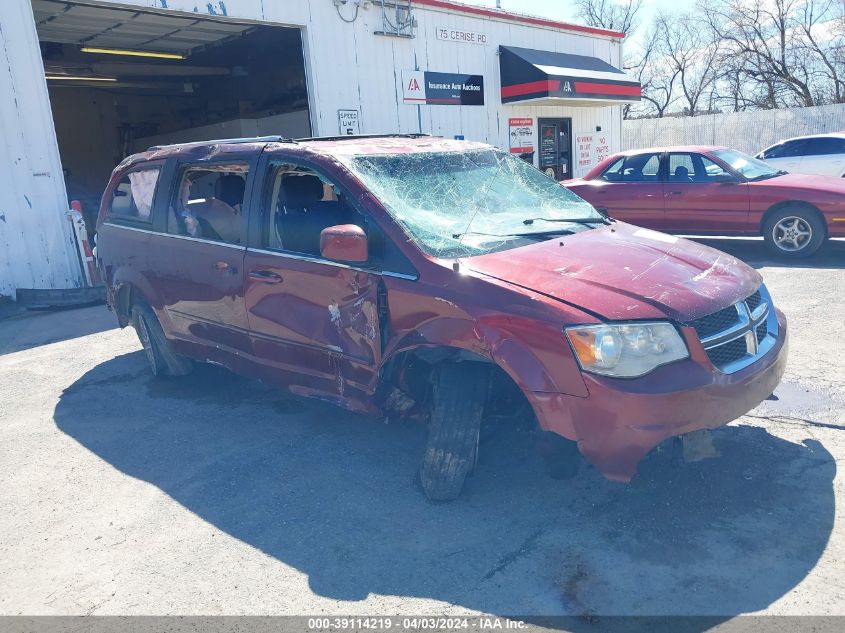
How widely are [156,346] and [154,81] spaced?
1517cm

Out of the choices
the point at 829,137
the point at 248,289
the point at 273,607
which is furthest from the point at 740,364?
the point at 829,137

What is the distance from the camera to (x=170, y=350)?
5.36 metres

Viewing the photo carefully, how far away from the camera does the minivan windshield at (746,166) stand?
9305mm

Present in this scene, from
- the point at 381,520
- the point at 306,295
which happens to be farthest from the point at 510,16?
the point at 381,520

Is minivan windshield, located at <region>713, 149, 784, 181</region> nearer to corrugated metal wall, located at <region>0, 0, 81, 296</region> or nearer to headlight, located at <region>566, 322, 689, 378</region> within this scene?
headlight, located at <region>566, 322, 689, 378</region>

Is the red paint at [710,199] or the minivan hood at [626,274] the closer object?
the minivan hood at [626,274]

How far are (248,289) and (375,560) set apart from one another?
1954 mm

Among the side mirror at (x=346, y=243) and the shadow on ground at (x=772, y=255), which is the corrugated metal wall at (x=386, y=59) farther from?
the side mirror at (x=346, y=243)

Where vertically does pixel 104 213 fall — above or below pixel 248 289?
above

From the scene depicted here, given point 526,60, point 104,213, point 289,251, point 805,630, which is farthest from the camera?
point 526,60

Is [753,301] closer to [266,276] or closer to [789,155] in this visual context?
[266,276]

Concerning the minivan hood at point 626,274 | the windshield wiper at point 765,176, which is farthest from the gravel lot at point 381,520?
the windshield wiper at point 765,176

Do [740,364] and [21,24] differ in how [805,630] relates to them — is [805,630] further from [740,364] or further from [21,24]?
[21,24]

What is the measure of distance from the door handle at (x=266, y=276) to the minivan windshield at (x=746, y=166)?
7.52 metres
